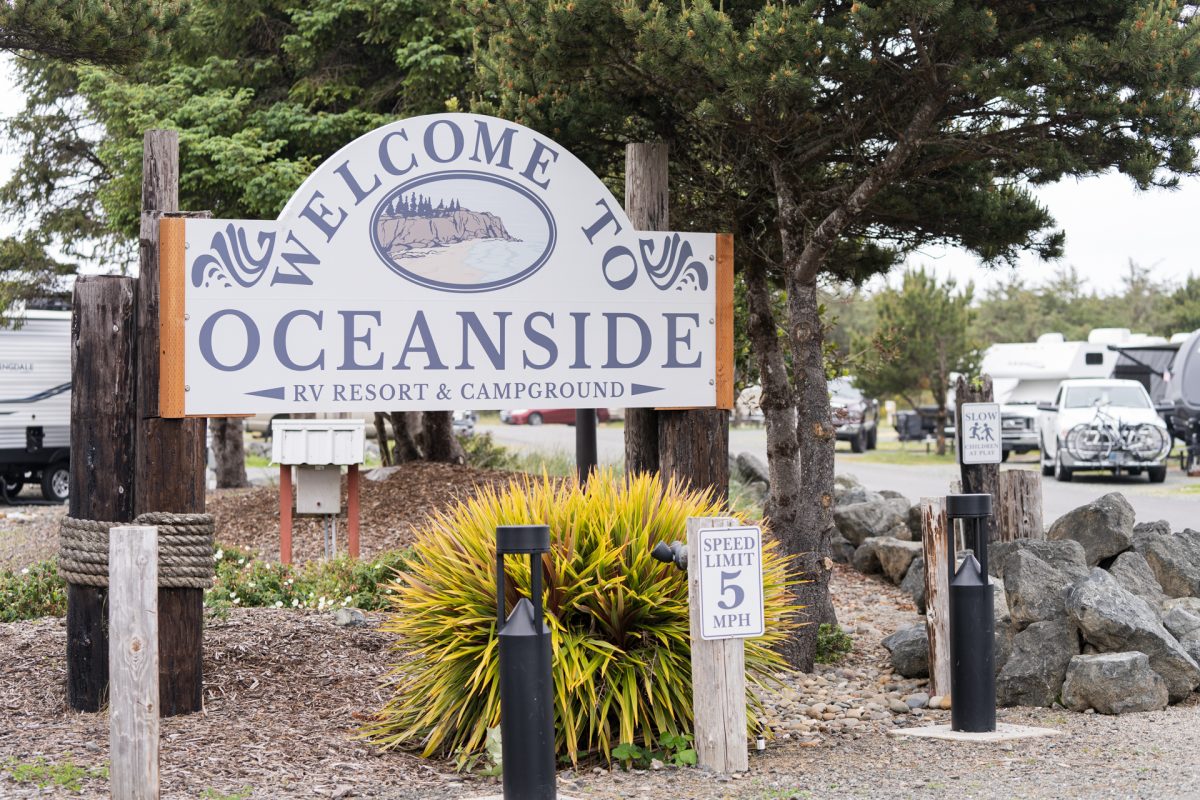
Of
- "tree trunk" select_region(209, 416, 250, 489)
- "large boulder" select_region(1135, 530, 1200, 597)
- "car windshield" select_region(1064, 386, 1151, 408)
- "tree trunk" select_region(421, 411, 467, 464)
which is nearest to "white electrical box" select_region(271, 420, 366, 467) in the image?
"tree trunk" select_region(421, 411, 467, 464)

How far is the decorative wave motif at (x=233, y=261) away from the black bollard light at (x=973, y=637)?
3476mm

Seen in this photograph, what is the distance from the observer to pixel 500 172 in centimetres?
668

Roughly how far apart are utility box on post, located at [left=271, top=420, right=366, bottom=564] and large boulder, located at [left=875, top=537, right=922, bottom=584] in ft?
14.7

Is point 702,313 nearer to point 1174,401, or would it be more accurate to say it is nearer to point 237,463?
point 237,463

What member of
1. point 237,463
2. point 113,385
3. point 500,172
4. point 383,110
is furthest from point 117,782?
point 237,463

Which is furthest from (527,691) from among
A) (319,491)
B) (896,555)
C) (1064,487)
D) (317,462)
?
(1064,487)

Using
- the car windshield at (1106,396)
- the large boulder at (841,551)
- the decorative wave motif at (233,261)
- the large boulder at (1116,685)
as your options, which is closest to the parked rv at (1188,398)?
the car windshield at (1106,396)

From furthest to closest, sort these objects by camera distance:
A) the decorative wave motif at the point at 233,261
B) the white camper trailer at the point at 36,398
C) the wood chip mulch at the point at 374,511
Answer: the white camper trailer at the point at 36,398 → the wood chip mulch at the point at 374,511 → the decorative wave motif at the point at 233,261

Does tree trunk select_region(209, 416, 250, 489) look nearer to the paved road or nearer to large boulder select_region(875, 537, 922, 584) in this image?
the paved road

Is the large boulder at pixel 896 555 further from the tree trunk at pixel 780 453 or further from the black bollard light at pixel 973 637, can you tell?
the black bollard light at pixel 973 637

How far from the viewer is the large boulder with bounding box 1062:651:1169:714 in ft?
21.2

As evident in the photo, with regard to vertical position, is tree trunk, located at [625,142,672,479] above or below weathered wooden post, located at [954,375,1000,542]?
above

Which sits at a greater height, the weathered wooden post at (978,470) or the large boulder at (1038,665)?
the weathered wooden post at (978,470)

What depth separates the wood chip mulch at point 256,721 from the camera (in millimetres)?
5086
